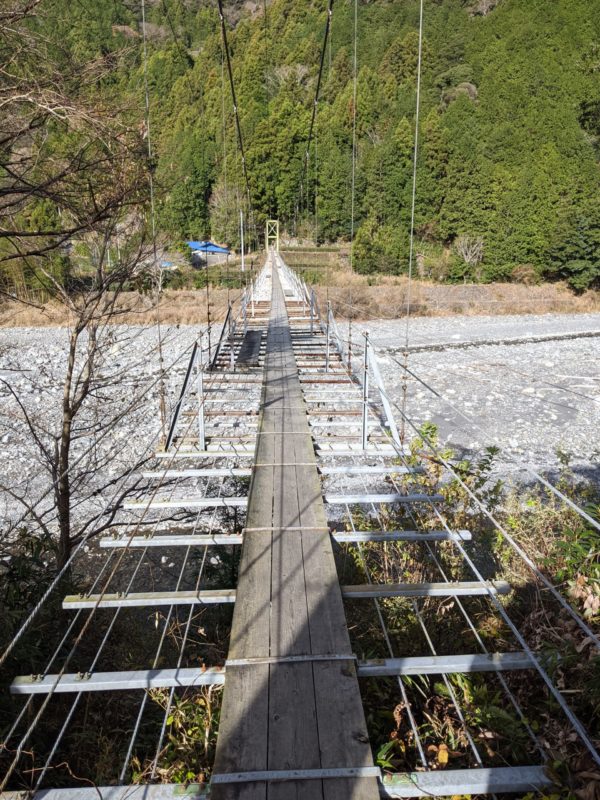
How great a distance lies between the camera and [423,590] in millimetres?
2082

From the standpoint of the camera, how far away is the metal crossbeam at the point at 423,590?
2.05 m

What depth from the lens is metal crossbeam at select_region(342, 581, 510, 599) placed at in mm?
2055

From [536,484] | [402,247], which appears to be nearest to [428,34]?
[402,247]

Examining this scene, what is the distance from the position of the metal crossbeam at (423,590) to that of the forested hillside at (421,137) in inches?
649

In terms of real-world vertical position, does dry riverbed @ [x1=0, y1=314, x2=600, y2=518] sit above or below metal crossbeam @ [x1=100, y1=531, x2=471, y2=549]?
below

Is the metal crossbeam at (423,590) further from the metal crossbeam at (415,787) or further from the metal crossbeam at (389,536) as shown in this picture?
the metal crossbeam at (415,787)

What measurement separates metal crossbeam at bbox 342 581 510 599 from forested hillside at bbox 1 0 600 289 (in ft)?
54.1

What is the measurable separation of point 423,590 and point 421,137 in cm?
3644

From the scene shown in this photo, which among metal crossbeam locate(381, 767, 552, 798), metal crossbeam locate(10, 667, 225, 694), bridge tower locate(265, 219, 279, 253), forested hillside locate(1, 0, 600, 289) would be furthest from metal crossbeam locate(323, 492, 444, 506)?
bridge tower locate(265, 219, 279, 253)

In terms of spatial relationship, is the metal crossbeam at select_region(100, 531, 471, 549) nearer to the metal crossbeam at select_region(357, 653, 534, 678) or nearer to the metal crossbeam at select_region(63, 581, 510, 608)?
the metal crossbeam at select_region(63, 581, 510, 608)

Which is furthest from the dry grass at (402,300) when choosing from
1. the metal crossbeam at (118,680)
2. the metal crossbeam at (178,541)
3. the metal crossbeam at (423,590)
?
the metal crossbeam at (118,680)

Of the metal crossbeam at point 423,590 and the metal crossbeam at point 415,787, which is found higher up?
the metal crossbeam at point 423,590

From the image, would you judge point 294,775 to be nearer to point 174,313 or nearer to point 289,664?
point 289,664

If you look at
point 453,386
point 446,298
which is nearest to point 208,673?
point 453,386
